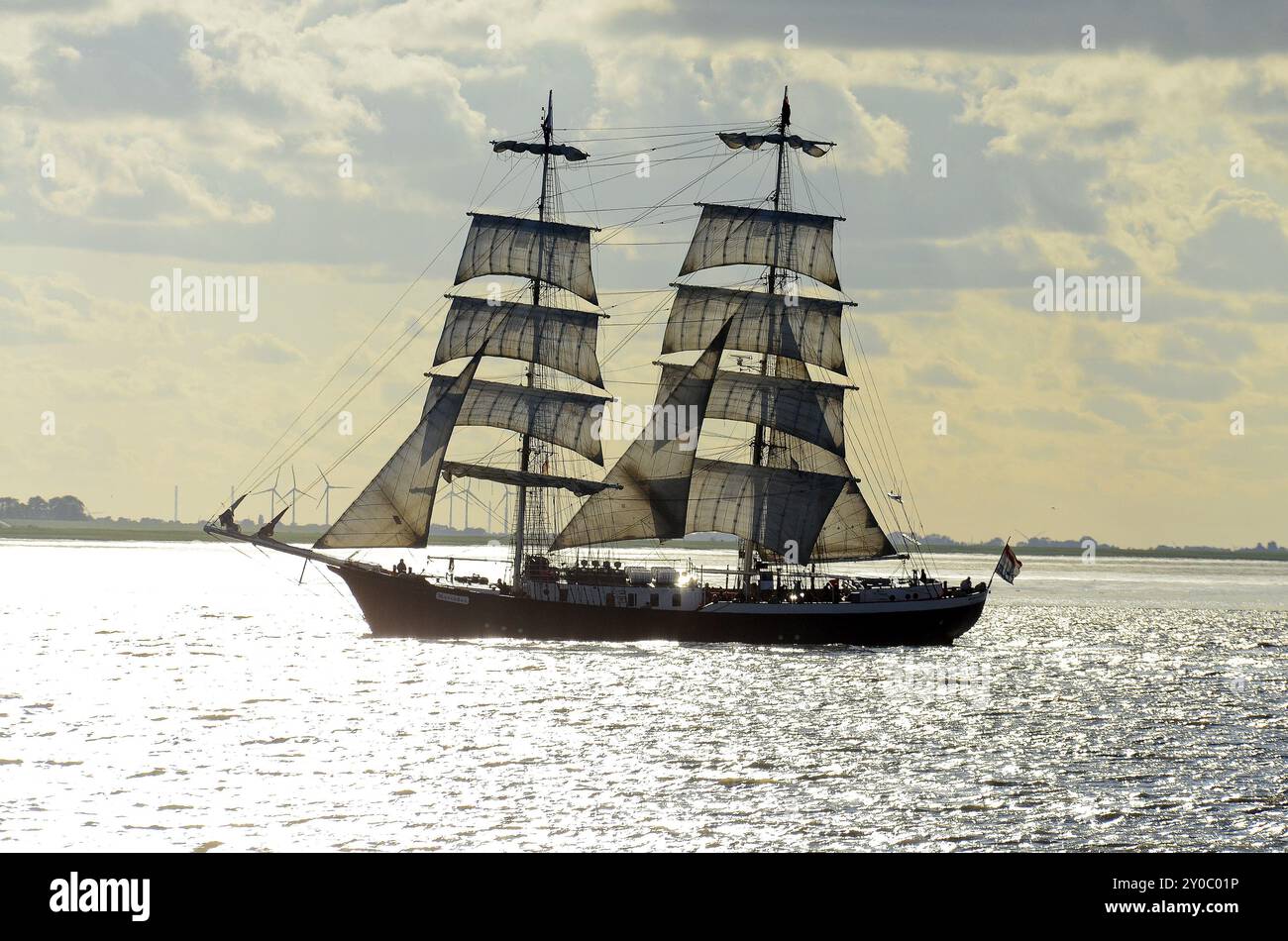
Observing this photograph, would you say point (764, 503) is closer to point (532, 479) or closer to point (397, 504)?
point (532, 479)

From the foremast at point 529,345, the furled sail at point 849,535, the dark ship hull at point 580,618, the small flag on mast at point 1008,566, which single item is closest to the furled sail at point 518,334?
the foremast at point 529,345

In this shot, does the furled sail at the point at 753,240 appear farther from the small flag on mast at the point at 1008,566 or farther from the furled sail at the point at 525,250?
the small flag on mast at the point at 1008,566

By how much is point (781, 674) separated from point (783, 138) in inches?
1696

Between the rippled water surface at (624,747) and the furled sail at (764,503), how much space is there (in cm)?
1032

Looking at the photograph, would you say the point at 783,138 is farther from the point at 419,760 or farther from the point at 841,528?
the point at 419,760

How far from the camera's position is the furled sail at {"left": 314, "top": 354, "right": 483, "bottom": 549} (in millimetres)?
85062

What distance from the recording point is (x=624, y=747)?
154ft

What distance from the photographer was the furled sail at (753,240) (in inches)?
3944

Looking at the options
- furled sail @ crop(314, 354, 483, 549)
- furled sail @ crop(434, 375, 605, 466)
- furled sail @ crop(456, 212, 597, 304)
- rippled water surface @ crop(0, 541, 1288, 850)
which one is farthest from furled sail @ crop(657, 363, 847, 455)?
furled sail @ crop(314, 354, 483, 549)

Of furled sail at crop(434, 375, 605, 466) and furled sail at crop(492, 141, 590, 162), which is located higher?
furled sail at crop(492, 141, 590, 162)

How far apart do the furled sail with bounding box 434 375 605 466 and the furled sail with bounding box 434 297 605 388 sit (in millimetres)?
1997

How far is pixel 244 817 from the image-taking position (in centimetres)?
3497

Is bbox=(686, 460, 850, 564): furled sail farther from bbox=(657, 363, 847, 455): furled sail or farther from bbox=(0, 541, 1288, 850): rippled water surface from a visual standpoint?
bbox=(0, 541, 1288, 850): rippled water surface
